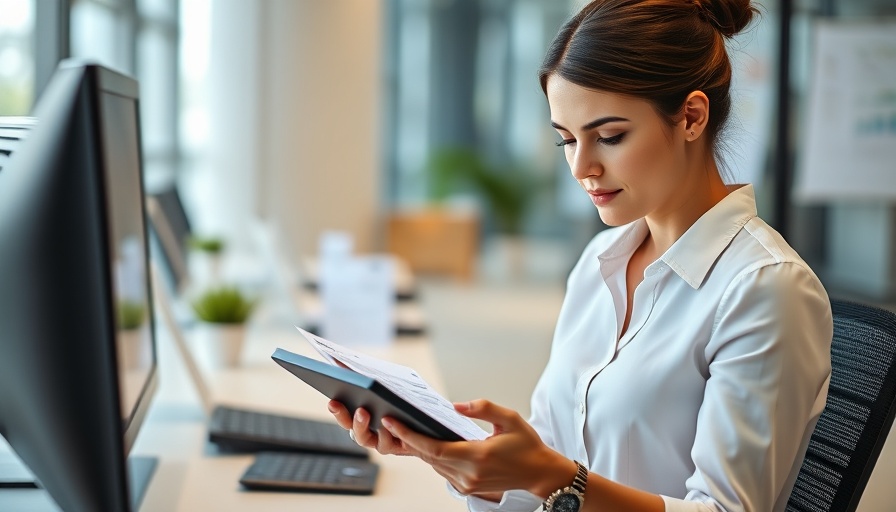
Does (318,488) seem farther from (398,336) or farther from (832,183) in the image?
(832,183)

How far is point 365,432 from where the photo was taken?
1283 mm

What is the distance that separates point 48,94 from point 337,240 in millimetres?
2926

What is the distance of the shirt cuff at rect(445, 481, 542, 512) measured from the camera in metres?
1.47

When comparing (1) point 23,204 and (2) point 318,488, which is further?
(2) point 318,488

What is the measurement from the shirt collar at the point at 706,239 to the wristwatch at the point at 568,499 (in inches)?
13.8

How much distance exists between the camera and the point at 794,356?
1272 mm

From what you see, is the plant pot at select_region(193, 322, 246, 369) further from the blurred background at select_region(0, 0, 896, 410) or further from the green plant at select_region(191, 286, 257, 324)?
the blurred background at select_region(0, 0, 896, 410)

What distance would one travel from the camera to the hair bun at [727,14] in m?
1.49

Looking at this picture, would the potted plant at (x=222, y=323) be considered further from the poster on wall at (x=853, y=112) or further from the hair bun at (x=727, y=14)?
the poster on wall at (x=853, y=112)

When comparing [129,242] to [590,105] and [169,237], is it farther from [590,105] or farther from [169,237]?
[169,237]

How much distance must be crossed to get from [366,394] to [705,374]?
1.63ft

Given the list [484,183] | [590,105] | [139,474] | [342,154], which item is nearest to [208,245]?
[139,474]

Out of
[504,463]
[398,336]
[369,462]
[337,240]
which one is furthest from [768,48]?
[504,463]

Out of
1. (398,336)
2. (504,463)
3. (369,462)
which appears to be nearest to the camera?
(504,463)
